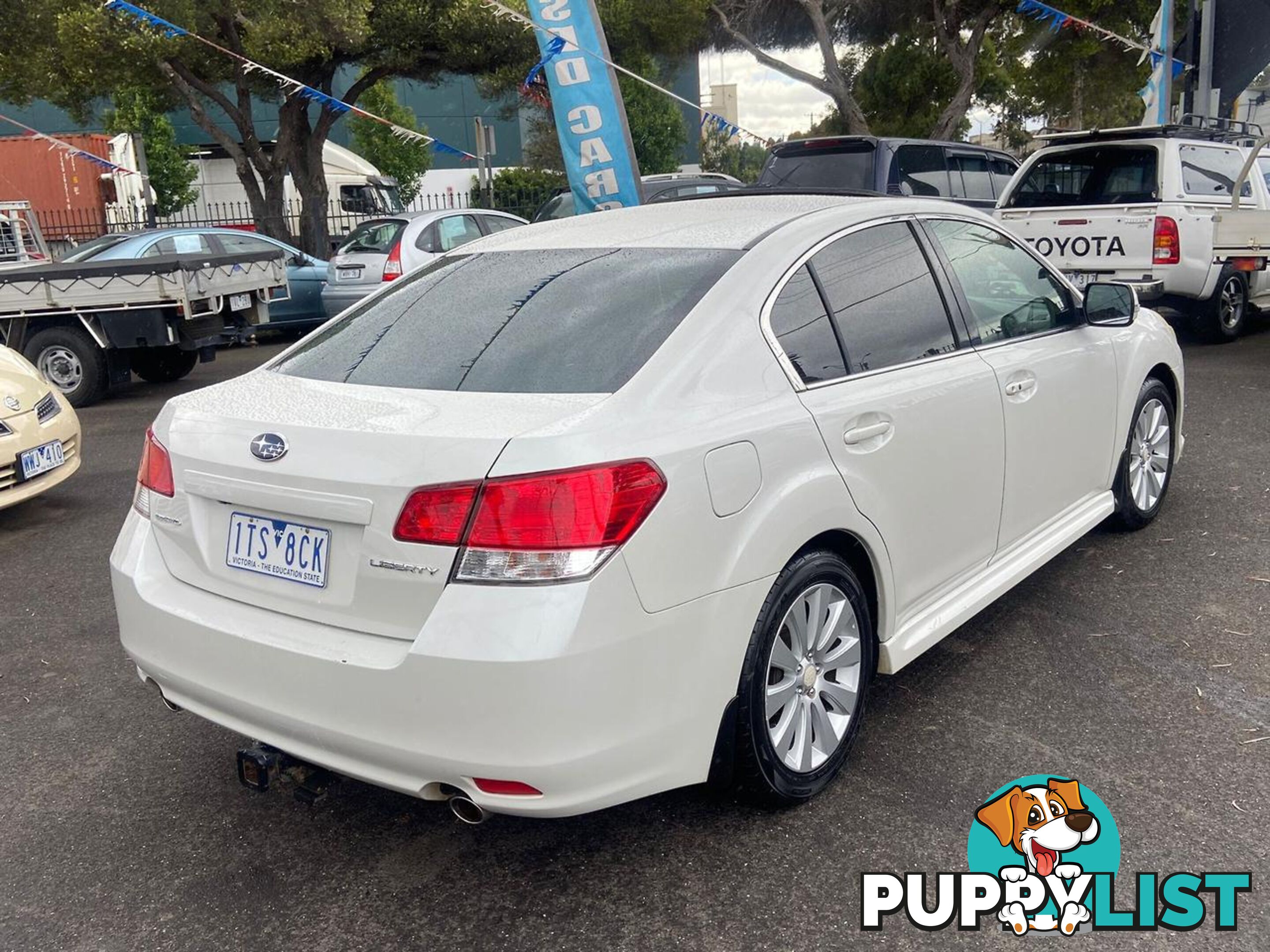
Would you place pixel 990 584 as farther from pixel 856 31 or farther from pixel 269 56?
pixel 856 31

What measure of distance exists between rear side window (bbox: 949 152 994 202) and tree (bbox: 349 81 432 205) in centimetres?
2811

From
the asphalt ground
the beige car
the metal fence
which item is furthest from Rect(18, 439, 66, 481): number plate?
the metal fence

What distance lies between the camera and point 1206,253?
30.5ft

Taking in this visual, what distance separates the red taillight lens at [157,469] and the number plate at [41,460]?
337 centimetres

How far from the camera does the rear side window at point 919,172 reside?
10469 mm

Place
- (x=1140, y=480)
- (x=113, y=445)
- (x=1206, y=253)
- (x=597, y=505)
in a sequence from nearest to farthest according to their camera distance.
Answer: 1. (x=597, y=505)
2. (x=1140, y=480)
3. (x=113, y=445)
4. (x=1206, y=253)

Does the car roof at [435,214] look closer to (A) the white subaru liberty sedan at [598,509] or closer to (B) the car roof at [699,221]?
(B) the car roof at [699,221]

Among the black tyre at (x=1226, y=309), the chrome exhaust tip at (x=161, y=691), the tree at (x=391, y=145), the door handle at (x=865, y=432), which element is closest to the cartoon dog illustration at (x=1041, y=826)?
the door handle at (x=865, y=432)

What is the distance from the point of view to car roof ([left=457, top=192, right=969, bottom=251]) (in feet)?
Answer: 10.8

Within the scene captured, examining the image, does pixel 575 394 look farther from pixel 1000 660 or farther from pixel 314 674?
pixel 1000 660

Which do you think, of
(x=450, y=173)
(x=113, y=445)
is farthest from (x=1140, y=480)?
(x=450, y=173)

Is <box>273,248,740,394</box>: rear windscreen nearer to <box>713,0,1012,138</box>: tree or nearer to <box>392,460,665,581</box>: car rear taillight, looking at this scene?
<box>392,460,665,581</box>: car rear taillight

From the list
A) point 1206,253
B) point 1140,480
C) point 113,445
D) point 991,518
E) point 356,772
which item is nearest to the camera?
point 356,772

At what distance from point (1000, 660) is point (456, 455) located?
7.70ft
